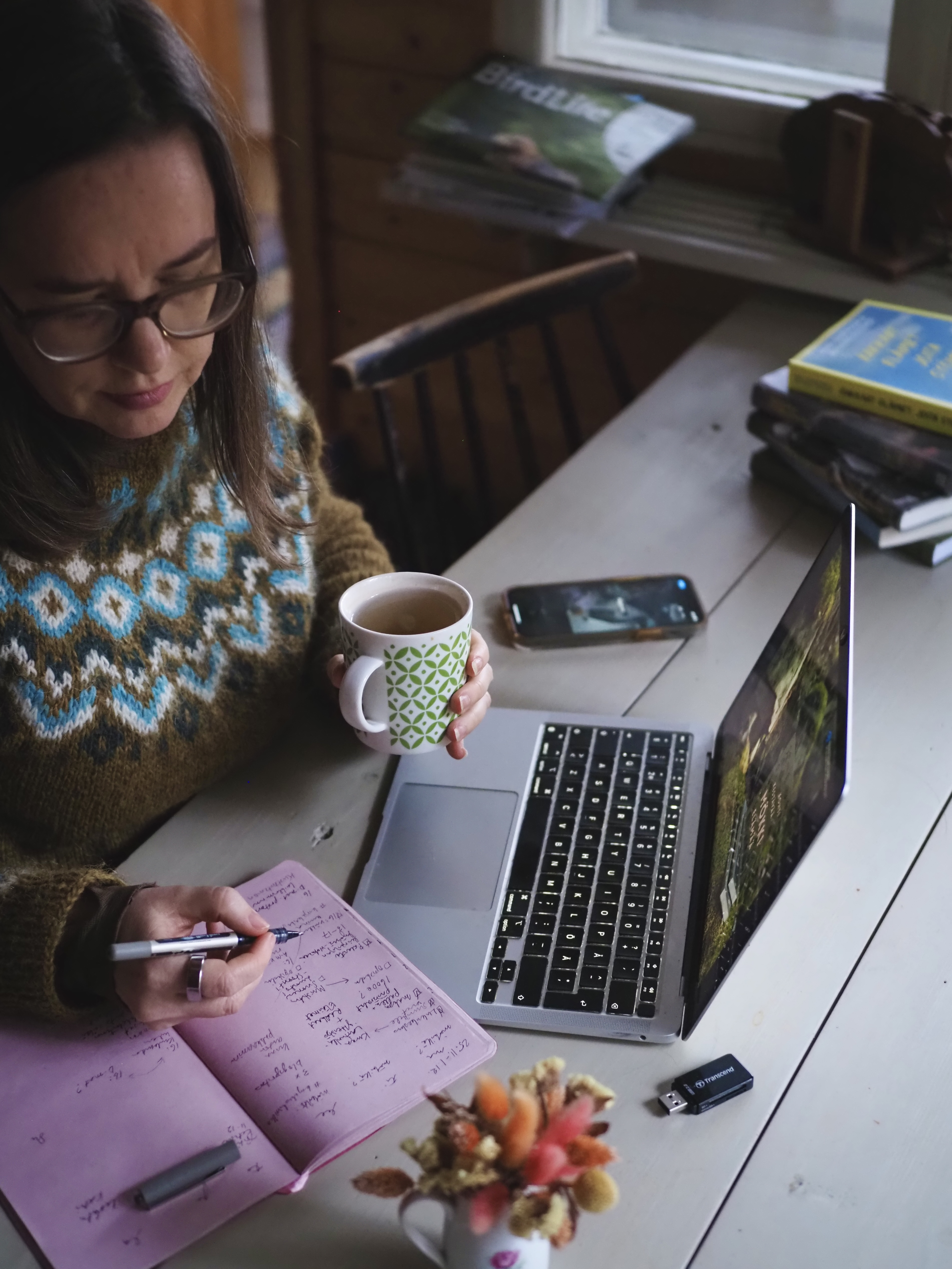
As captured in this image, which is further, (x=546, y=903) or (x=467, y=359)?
(x=467, y=359)

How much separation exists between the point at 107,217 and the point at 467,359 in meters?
0.89

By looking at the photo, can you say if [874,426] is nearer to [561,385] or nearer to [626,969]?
[561,385]

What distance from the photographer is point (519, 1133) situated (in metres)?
0.55

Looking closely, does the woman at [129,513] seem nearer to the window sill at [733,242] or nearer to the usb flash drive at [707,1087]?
the usb flash drive at [707,1087]

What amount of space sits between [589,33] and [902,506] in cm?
109

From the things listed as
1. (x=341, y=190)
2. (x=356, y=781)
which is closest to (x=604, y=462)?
(x=356, y=781)

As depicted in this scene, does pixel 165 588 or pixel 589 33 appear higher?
pixel 589 33

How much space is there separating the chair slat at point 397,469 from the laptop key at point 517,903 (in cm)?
70

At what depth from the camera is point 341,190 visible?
218cm

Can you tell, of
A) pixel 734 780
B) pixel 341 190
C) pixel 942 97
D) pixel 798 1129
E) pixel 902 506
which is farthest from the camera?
pixel 341 190

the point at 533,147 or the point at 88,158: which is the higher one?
the point at 88,158

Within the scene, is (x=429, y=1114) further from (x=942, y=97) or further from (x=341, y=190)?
(x=341, y=190)

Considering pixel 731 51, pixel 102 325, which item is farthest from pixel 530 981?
pixel 731 51

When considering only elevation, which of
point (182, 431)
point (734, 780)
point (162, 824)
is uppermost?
point (182, 431)
